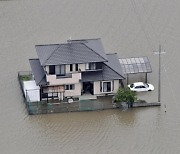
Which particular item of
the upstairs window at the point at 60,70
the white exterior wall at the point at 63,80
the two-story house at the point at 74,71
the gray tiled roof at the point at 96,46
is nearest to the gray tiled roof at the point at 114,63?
the two-story house at the point at 74,71

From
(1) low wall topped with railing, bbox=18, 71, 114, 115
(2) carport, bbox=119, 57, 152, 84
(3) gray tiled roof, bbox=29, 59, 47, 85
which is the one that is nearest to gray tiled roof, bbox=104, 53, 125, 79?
(2) carport, bbox=119, 57, 152, 84

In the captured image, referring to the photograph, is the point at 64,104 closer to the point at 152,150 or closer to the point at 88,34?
the point at 152,150

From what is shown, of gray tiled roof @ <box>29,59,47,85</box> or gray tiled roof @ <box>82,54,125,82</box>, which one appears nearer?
gray tiled roof @ <box>29,59,47,85</box>

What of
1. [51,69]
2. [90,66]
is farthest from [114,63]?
[51,69]

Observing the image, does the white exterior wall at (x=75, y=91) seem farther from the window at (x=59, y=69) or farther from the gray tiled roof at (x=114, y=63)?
the gray tiled roof at (x=114, y=63)

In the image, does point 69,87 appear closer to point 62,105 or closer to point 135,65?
point 62,105

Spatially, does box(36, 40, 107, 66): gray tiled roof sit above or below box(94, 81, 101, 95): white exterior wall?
above

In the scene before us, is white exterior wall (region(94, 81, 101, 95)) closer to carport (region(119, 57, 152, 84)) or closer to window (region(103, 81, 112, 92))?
window (region(103, 81, 112, 92))

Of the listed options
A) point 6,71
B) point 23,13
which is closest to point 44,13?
point 23,13
